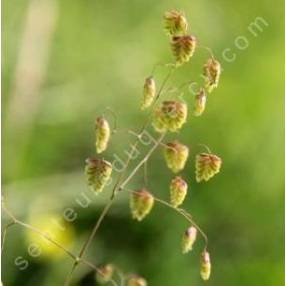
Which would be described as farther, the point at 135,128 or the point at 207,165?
the point at 135,128

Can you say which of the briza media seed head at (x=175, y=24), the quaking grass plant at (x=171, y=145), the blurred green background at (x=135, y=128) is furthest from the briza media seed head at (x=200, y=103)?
the blurred green background at (x=135, y=128)

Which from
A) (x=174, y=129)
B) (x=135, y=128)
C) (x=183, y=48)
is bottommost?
(x=135, y=128)

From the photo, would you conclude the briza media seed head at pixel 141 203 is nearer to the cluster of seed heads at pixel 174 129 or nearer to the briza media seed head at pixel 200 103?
the cluster of seed heads at pixel 174 129

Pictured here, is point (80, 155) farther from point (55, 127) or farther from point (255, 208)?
point (255, 208)

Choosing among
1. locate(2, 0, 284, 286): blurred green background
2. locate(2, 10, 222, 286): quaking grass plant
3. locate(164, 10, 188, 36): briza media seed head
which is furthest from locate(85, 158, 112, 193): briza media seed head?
locate(2, 0, 284, 286): blurred green background

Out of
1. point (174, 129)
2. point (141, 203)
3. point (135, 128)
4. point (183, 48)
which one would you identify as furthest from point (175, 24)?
point (135, 128)

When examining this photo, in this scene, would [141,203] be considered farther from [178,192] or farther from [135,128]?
[135,128]

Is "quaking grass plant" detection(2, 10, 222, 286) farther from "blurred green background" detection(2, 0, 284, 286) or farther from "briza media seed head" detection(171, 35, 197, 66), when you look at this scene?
"blurred green background" detection(2, 0, 284, 286)
